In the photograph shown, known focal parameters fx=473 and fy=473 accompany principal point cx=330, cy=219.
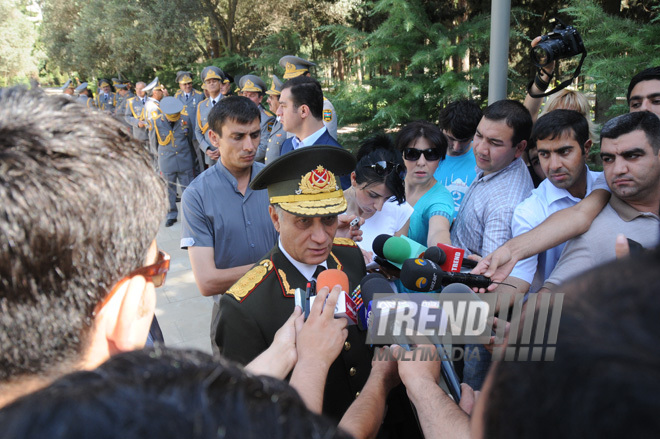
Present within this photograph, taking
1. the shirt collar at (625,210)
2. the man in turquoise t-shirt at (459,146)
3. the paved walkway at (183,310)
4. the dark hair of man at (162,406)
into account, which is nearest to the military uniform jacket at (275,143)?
the paved walkway at (183,310)

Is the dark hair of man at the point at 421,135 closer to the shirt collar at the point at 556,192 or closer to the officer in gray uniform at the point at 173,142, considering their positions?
the shirt collar at the point at 556,192

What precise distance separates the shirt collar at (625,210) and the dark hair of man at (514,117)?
3.14 feet

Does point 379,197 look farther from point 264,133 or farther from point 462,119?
point 264,133

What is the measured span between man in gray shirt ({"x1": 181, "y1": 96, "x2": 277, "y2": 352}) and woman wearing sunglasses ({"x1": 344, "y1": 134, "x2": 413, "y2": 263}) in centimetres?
62

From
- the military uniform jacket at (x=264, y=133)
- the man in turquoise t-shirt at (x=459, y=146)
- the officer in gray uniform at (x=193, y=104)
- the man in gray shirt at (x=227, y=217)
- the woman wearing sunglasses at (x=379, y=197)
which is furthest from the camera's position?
the officer in gray uniform at (x=193, y=104)

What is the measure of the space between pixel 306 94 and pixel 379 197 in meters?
1.73

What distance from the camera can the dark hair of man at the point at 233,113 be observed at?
3.33m

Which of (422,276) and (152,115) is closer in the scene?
(422,276)

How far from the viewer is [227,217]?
302 cm

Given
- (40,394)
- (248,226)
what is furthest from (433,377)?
(248,226)

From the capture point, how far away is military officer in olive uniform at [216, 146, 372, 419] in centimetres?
188

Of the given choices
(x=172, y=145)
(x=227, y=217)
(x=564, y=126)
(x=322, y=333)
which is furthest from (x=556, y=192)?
(x=172, y=145)

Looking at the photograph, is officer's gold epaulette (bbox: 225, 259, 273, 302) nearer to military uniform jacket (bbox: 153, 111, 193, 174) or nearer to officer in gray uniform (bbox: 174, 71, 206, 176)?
military uniform jacket (bbox: 153, 111, 193, 174)

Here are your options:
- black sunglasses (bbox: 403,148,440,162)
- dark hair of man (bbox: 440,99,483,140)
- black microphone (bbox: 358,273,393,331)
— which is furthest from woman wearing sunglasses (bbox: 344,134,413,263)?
black microphone (bbox: 358,273,393,331)
